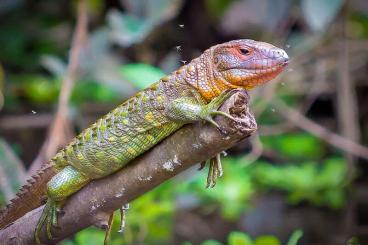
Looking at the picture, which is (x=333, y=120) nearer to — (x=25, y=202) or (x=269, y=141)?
(x=269, y=141)

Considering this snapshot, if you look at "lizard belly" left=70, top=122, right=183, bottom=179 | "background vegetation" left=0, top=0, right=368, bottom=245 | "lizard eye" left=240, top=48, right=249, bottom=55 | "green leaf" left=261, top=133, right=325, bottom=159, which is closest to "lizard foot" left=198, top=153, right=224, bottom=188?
"lizard belly" left=70, top=122, right=183, bottom=179

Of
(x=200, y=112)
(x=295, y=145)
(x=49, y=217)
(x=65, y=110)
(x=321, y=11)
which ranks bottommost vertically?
(x=295, y=145)

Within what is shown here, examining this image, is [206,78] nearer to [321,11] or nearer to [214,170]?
[214,170]

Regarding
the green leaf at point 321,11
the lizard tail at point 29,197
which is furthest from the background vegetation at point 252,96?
the lizard tail at point 29,197

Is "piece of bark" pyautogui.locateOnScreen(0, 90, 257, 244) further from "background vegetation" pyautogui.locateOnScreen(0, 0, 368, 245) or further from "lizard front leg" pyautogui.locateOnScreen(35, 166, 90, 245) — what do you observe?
"background vegetation" pyautogui.locateOnScreen(0, 0, 368, 245)

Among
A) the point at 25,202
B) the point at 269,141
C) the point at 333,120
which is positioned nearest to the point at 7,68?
the point at 269,141

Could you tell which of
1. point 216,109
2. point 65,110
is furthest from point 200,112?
point 65,110

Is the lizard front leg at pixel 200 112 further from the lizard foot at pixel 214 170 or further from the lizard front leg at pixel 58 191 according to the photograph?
the lizard front leg at pixel 58 191
